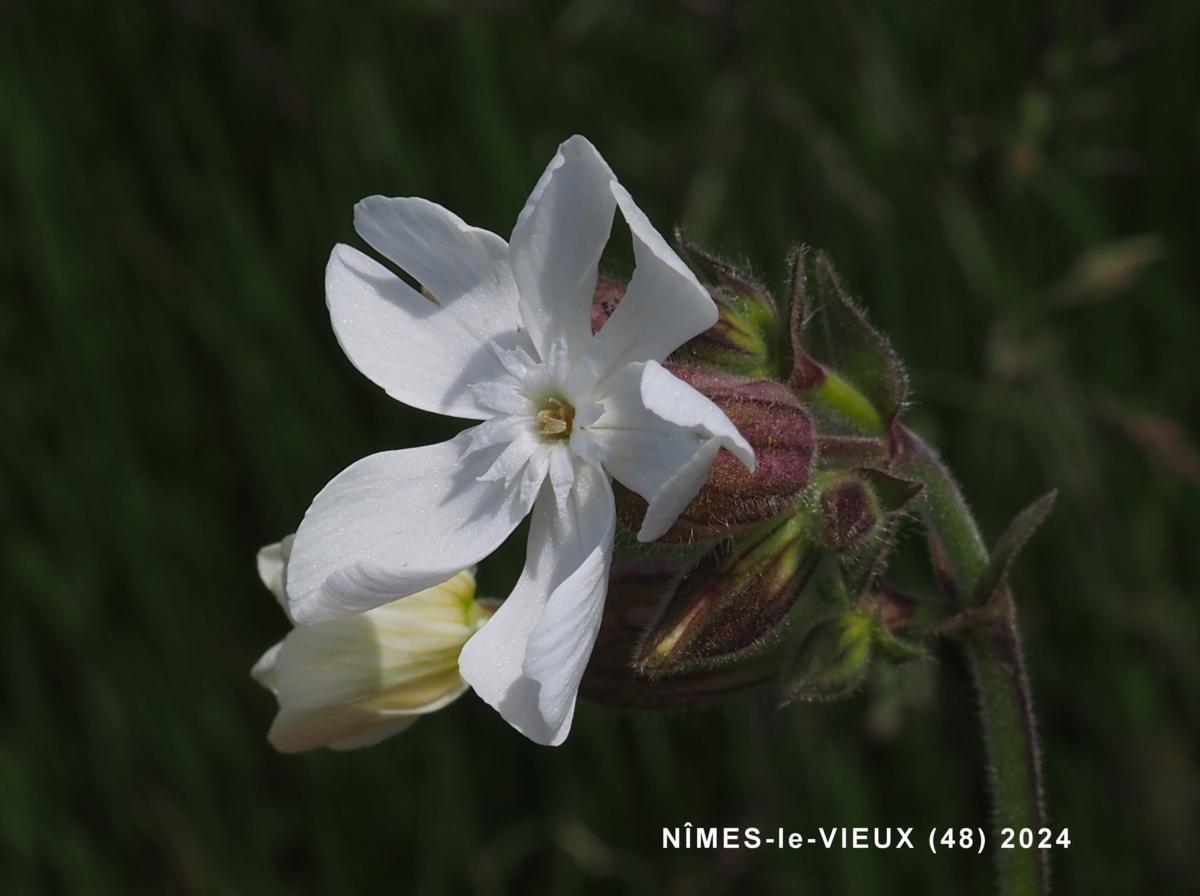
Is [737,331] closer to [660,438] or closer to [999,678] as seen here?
[660,438]

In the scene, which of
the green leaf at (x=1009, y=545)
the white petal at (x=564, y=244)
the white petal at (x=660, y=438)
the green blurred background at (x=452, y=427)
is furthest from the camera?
the green blurred background at (x=452, y=427)

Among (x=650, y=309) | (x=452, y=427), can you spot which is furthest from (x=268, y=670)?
(x=452, y=427)

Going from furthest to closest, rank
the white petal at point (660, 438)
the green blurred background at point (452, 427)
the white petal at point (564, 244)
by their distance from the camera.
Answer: the green blurred background at point (452, 427) → the white petal at point (564, 244) → the white petal at point (660, 438)

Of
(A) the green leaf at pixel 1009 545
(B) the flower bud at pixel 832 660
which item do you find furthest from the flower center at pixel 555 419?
(A) the green leaf at pixel 1009 545

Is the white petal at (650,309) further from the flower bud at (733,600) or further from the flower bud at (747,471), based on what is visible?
the flower bud at (733,600)

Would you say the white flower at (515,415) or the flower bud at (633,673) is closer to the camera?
the white flower at (515,415)

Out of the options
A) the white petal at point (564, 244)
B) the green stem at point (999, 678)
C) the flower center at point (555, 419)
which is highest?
the white petal at point (564, 244)
